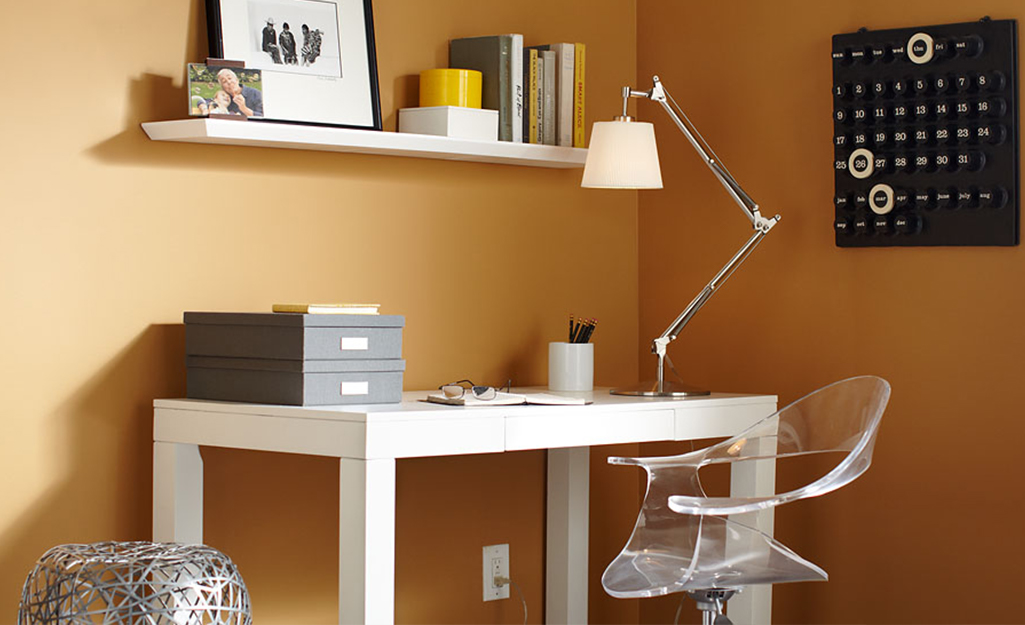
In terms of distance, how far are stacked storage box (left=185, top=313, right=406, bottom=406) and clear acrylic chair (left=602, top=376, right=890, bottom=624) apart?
1.70 ft

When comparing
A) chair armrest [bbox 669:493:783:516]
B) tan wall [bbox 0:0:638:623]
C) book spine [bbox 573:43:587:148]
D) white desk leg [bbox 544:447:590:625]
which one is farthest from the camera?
white desk leg [bbox 544:447:590:625]

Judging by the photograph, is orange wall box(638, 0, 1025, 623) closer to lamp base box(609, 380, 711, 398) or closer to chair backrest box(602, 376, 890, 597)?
lamp base box(609, 380, 711, 398)

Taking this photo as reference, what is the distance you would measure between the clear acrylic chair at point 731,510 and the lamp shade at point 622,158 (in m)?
0.67

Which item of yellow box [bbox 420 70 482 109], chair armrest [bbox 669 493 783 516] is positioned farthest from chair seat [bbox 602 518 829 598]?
yellow box [bbox 420 70 482 109]

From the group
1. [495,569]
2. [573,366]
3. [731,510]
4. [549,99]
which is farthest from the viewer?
[495,569]

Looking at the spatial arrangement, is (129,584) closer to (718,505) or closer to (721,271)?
(718,505)

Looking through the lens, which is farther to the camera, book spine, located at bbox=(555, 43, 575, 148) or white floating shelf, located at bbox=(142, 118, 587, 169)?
book spine, located at bbox=(555, 43, 575, 148)

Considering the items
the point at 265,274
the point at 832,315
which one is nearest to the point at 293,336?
the point at 265,274

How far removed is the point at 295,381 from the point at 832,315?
4.31ft

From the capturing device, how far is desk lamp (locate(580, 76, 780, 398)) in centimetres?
286

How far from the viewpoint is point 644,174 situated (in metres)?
2.87

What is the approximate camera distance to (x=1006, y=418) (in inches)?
106

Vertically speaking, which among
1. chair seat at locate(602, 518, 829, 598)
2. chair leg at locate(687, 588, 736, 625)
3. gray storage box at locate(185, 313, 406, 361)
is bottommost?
chair leg at locate(687, 588, 736, 625)

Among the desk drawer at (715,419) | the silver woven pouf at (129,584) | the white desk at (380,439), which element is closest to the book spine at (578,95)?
the white desk at (380,439)
